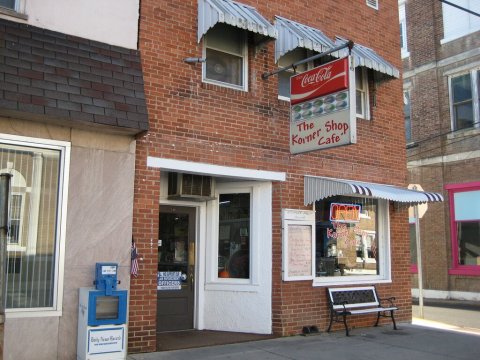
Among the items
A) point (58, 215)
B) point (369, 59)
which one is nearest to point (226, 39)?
point (369, 59)

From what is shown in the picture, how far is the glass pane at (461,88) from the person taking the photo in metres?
17.0

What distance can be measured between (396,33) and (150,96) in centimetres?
654

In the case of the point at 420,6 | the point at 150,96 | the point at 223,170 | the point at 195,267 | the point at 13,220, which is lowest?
the point at 195,267

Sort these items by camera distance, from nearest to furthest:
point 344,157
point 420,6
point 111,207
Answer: point 111,207 < point 344,157 < point 420,6

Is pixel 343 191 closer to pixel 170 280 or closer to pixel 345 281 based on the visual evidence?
pixel 345 281

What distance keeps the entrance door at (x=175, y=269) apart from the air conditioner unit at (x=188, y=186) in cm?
52

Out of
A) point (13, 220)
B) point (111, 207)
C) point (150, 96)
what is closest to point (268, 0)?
point (150, 96)

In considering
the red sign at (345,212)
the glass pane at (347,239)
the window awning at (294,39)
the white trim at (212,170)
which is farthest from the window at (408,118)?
the white trim at (212,170)

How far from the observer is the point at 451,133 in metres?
17.2

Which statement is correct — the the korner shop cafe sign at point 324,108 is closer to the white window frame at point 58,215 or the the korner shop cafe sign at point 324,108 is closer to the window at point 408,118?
the white window frame at point 58,215

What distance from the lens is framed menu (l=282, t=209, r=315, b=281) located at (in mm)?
8953

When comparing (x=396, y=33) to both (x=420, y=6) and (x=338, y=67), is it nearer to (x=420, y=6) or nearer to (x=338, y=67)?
(x=338, y=67)

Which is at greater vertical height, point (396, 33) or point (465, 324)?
point (396, 33)

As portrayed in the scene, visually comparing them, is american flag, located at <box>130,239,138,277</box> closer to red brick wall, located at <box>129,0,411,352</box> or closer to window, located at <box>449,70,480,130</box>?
red brick wall, located at <box>129,0,411,352</box>
